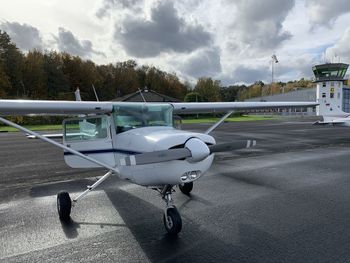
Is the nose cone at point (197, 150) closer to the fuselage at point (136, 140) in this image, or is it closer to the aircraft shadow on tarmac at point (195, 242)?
the fuselage at point (136, 140)

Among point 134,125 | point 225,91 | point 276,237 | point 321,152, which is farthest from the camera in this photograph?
point 225,91

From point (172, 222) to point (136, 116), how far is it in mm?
1860

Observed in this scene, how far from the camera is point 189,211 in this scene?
5.83 metres

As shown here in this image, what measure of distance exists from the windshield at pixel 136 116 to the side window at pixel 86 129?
0.39 m

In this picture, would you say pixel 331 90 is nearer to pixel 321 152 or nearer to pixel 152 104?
pixel 321 152

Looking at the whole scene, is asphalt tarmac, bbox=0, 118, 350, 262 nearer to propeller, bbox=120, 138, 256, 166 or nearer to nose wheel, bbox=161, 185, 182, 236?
nose wheel, bbox=161, 185, 182, 236

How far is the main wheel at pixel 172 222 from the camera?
15.1 feet

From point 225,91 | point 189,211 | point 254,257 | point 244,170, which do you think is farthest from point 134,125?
point 225,91

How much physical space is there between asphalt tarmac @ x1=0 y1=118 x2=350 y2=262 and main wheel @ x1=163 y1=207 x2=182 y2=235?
0.12m

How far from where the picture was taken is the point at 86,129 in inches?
245

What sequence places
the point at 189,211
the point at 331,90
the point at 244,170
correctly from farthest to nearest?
the point at 331,90, the point at 244,170, the point at 189,211

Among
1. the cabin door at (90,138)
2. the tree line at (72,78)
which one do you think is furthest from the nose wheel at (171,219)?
the tree line at (72,78)

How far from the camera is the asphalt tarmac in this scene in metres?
4.14

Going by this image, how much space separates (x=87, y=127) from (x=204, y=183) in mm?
3387
